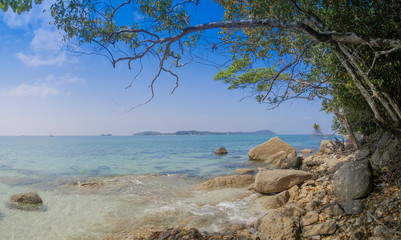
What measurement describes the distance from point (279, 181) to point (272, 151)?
12776 millimetres

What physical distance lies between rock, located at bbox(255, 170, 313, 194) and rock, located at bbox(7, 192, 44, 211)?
770cm

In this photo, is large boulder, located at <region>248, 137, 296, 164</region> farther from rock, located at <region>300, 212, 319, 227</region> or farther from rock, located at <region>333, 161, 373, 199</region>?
rock, located at <region>300, 212, 319, 227</region>

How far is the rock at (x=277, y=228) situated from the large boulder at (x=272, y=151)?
14.2 meters

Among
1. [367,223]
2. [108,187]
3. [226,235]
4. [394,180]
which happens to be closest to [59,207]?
[108,187]

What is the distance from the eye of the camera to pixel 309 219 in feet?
18.4

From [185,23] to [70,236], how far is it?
6.01m

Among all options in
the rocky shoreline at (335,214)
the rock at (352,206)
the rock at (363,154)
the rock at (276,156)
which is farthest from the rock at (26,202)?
the rock at (276,156)

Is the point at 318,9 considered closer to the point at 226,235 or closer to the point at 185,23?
the point at 185,23

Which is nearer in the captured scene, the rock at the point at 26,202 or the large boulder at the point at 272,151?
the rock at the point at 26,202

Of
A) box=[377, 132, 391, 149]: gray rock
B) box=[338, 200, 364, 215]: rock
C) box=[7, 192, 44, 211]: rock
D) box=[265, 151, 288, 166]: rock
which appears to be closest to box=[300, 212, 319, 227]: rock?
box=[338, 200, 364, 215]: rock

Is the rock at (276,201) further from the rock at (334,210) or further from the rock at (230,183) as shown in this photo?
the rock at (230,183)

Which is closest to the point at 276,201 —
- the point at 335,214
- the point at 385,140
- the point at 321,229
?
the point at 335,214

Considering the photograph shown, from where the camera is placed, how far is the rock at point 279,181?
28.7 ft

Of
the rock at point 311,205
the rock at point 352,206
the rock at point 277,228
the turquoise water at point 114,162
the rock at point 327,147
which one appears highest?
the rock at point 327,147
